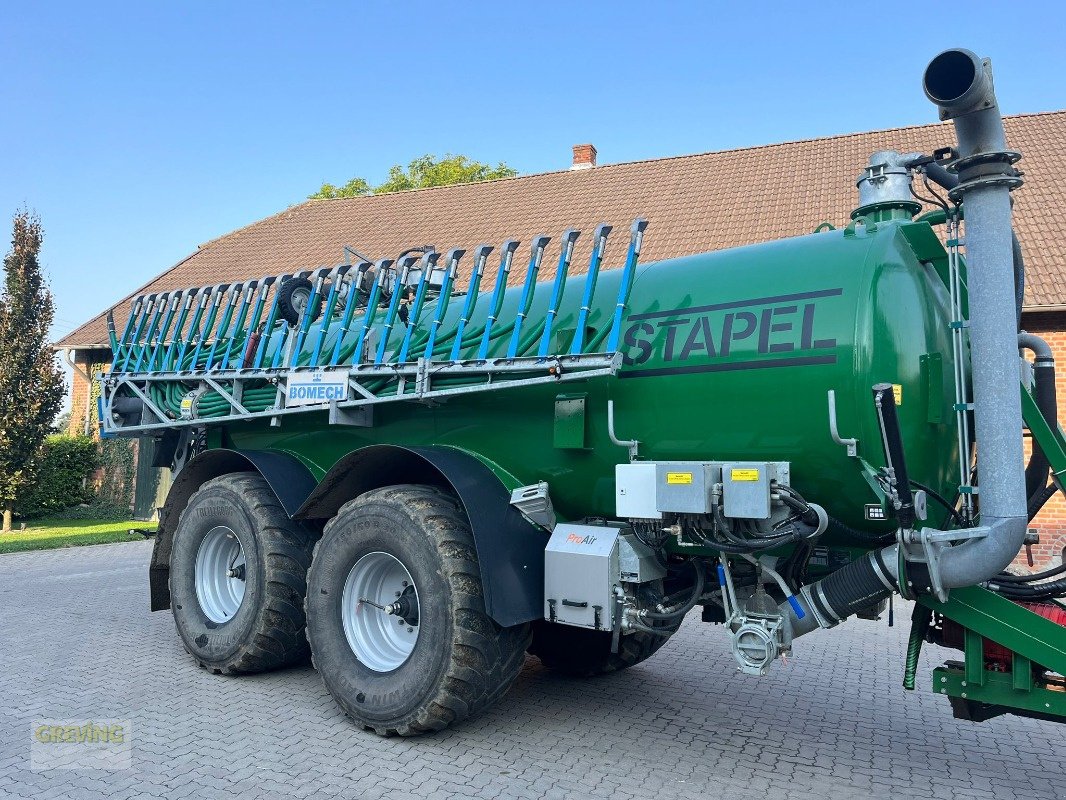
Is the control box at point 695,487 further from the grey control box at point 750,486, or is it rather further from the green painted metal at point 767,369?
the green painted metal at point 767,369

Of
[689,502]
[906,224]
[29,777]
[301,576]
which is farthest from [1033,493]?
[29,777]

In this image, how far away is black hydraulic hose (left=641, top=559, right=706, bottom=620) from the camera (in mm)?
4426

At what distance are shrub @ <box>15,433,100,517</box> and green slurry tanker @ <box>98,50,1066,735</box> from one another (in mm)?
13457

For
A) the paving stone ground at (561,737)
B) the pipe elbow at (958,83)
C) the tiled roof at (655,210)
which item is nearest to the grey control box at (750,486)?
the paving stone ground at (561,737)

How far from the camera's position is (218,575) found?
6332mm

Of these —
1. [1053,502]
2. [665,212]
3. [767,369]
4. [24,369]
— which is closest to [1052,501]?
[1053,502]

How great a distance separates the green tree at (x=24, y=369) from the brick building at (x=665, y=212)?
1.22 m

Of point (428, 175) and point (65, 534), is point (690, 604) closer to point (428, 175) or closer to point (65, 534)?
point (65, 534)

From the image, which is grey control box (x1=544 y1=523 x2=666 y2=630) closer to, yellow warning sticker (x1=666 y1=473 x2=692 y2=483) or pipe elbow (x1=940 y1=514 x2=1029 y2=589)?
yellow warning sticker (x1=666 y1=473 x2=692 y2=483)

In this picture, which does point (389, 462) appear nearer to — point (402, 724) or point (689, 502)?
point (402, 724)

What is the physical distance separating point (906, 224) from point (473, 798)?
3455mm

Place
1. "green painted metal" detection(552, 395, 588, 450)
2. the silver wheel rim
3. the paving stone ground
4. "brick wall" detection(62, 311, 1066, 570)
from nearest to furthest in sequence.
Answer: the paving stone ground
"green painted metal" detection(552, 395, 588, 450)
the silver wheel rim
"brick wall" detection(62, 311, 1066, 570)

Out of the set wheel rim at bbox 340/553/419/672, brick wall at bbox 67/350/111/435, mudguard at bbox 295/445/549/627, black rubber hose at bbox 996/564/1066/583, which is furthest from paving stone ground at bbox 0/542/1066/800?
brick wall at bbox 67/350/111/435

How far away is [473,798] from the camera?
12.7 feet
